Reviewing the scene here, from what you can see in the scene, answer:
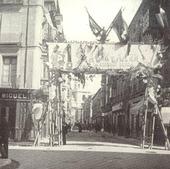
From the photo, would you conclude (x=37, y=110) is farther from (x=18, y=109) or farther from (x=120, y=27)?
(x=120, y=27)

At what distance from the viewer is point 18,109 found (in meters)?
22.8

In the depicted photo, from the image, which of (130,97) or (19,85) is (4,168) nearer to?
(19,85)

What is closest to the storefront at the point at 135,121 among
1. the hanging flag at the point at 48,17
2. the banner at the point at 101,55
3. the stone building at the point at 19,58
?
the hanging flag at the point at 48,17

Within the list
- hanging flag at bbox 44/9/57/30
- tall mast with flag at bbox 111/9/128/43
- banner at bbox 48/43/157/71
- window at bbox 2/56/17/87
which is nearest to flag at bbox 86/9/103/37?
tall mast with flag at bbox 111/9/128/43

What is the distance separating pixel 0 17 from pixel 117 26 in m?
9.28

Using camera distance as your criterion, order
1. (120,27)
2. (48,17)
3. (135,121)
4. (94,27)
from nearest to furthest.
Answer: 1. (94,27)
2. (120,27)
3. (48,17)
4. (135,121)

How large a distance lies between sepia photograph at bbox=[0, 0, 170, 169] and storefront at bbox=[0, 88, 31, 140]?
5cm

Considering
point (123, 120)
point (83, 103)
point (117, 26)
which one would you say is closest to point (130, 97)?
point (123, 120)

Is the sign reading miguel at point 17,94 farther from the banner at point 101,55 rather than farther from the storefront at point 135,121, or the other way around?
the storefront at point 135,121

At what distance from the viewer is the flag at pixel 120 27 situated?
15727 mm

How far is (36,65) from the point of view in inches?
920

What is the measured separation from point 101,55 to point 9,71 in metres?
7.59

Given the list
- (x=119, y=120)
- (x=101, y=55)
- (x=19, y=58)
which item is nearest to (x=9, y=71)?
(x=19, y=58)

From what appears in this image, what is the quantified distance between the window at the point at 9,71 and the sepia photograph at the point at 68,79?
52mm
